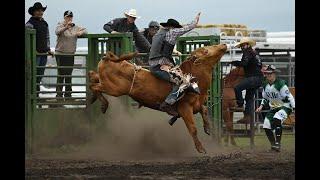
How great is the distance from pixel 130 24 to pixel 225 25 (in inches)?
306

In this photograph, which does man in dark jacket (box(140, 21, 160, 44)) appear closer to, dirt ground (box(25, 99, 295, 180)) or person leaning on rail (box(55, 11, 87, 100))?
person leaning on rail (box(55, 11, 87, 100))

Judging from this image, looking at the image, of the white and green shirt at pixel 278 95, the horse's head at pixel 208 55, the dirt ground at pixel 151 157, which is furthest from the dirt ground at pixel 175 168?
the white and green shirt at pixel 278 95

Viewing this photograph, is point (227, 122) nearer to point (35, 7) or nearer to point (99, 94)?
point (99, 94)

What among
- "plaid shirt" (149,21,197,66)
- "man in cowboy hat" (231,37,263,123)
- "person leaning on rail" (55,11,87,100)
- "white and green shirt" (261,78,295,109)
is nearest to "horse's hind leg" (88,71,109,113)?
"plaid shirt" (149,21,197,66)

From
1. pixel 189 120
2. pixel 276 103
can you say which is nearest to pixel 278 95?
pixel 276 103

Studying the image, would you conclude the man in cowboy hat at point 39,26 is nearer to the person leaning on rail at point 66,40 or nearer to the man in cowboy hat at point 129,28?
the person leaning on rail at point 66,40

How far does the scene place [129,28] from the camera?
14180 mm

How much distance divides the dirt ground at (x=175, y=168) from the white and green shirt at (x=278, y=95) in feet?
4.98

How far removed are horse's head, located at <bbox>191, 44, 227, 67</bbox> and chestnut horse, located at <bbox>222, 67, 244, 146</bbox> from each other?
2.50 m

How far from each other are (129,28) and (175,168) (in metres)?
4.04
